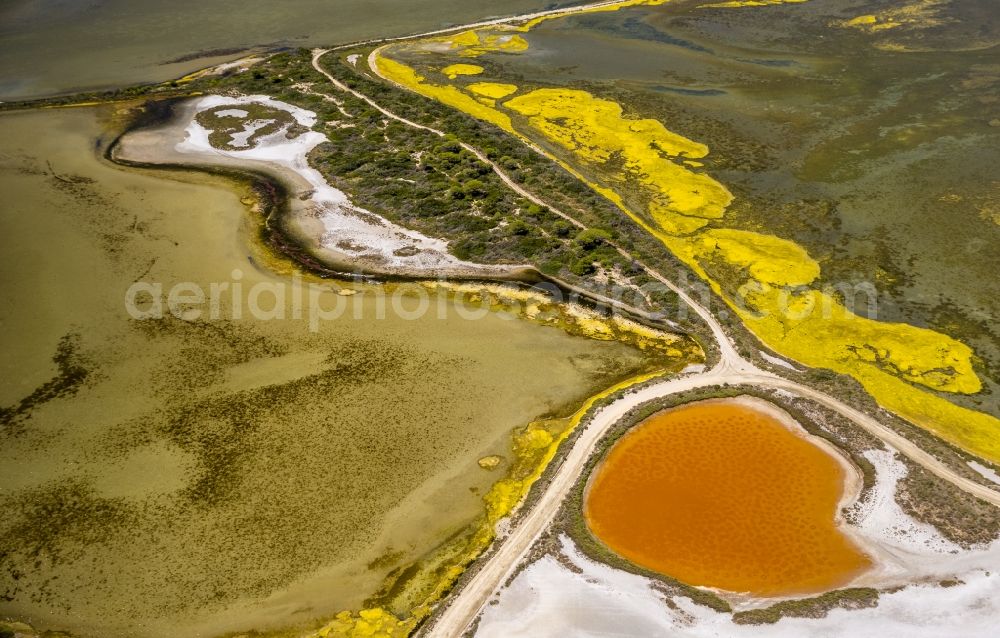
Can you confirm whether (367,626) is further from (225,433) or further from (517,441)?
(225,433)

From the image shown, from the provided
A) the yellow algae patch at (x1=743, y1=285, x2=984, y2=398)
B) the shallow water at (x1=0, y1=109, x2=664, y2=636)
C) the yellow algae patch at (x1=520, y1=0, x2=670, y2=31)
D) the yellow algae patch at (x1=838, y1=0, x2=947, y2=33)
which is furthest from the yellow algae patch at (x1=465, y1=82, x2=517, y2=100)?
the yellow algae patch at (x1=838, y1=0, x2=947, y2=33)

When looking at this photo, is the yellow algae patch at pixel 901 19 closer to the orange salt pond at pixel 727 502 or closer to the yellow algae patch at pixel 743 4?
the yellow algae patch at pixel 743 4

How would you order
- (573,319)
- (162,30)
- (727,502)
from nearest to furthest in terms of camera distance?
(727,502), (573,319), (162,30)

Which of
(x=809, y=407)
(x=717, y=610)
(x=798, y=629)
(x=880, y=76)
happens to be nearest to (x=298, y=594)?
(x=717, y=610)

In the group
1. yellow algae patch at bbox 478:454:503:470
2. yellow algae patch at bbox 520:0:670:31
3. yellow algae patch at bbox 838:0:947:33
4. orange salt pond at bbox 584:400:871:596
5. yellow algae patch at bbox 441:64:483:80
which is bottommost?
orange salt pond at bbox 584:400:871:596

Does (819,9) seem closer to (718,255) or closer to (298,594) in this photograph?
(718,255)

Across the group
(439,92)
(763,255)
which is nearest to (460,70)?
(439,92)

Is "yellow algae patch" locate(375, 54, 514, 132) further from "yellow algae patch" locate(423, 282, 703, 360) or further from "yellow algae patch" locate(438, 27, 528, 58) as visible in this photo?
"yellow algae patch" locate(423, 282, 703, 360)
